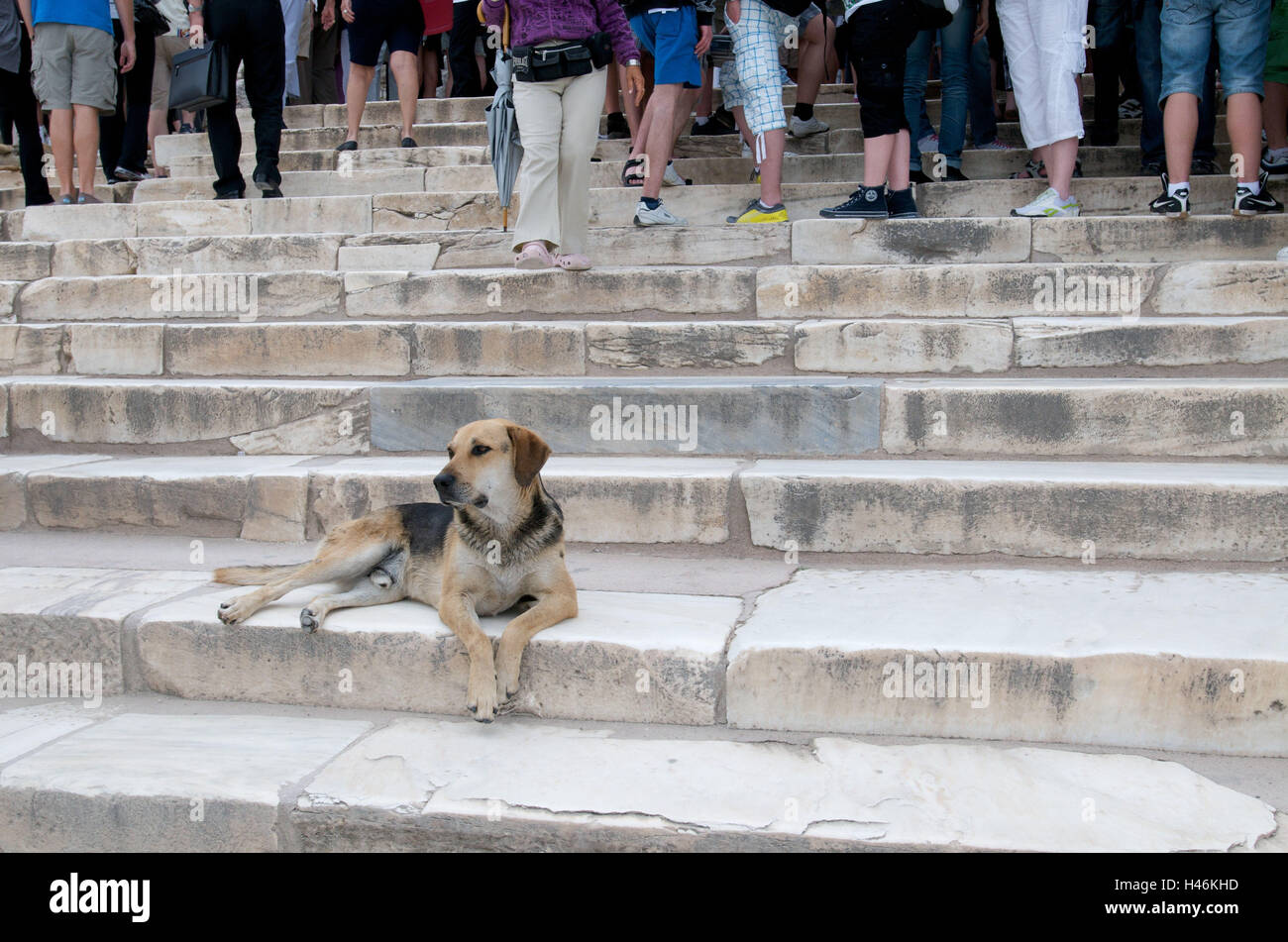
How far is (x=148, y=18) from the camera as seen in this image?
8.40 metres

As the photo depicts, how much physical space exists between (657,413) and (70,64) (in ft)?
17.5

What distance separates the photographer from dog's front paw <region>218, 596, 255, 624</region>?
338cm

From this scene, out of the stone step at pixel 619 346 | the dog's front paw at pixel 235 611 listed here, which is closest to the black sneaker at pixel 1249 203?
the stone step at pixel 619 346

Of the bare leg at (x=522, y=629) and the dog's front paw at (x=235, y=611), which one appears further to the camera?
the dog's front paw at (x=235, y=611)

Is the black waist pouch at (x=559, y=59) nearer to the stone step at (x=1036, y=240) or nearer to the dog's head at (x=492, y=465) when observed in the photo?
the stone step at (x=1036, y=240)

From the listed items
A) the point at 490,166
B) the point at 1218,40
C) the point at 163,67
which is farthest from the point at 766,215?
the point at 163,67

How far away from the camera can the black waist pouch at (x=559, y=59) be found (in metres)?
5.63

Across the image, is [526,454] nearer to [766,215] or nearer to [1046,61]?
[766,215]

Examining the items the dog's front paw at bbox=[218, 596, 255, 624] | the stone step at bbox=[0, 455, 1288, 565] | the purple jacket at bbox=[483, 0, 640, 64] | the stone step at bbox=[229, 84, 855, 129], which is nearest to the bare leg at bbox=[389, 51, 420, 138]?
the stone step at bbox=[229, 84, 855, 129]

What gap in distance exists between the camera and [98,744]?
306 cm

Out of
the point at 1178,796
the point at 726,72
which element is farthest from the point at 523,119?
the point at 1178,796

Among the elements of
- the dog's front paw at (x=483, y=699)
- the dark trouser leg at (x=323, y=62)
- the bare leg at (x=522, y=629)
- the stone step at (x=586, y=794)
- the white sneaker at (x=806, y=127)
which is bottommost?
the stone step at (x=586, y=794)

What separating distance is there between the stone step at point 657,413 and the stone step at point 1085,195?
2.10m

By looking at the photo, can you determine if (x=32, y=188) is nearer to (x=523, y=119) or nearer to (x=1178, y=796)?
(x=523, y=119)
